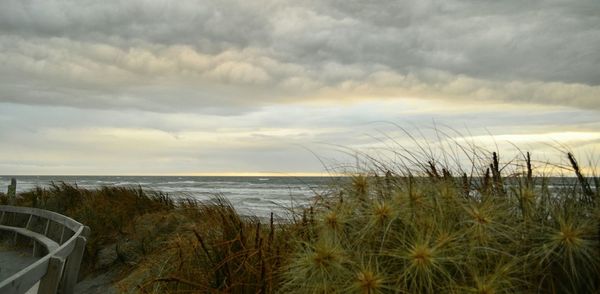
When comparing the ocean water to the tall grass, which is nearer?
the tall grass

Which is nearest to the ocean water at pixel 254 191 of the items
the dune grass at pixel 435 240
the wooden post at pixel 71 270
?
the dune grass at pixel 435 240

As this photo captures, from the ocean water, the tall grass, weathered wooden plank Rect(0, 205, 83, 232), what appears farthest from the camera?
weathered wooden plank Rect(0, 205, 83, 232)

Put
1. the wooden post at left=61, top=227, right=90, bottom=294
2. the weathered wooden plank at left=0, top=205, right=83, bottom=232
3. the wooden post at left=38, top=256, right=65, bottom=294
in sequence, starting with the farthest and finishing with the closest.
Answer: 1. the weathered wooden plank at left=0, top=205, right=83, bottom=232
2. the wooden post at left=61, top=227, right=90, bottom=294
3. the wooden post at left=38, top=256, right=65, bottom=294

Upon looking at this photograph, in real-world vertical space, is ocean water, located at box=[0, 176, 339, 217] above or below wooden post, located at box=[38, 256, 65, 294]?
above

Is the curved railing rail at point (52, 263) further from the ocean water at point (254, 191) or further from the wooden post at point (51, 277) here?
the ocean water at point (254, 191)

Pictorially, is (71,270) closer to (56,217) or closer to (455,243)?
(56,217)

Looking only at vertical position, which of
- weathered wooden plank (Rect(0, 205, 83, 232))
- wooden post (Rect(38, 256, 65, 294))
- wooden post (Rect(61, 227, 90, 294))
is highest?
weathered wooden plank (Rect(0, 205, 83, 232))

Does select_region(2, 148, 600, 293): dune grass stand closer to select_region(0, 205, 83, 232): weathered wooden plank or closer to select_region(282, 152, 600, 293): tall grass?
select_region(282, 152, 600, 293): tall grass

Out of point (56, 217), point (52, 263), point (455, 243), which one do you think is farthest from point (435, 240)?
point (56, 217)

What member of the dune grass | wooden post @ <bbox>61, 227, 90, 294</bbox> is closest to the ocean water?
the dune grass

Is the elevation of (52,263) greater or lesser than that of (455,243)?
lesser

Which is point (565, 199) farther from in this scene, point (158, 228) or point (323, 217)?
point (158, 228)

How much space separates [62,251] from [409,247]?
3686 mm

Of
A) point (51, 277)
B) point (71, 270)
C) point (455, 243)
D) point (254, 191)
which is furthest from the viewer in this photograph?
point (254, 191)
